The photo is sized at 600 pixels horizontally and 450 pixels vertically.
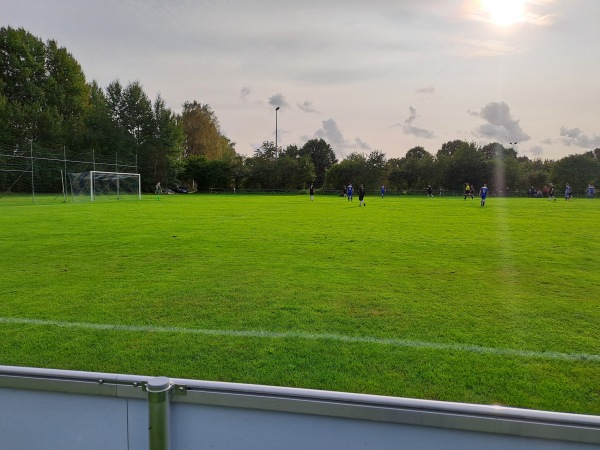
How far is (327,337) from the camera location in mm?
4625

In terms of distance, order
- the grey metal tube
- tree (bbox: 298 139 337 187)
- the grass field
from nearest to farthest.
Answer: the grey metal tube
the grass field
tree (bbox: 298 139 337 187)

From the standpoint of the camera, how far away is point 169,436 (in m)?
1.63

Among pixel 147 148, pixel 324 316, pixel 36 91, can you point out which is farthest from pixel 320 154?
pixel 324 316

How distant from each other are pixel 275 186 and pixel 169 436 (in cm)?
6850

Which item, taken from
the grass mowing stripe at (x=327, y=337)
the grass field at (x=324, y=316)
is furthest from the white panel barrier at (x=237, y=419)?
the grass mowing stripe at (x=327, y=337)

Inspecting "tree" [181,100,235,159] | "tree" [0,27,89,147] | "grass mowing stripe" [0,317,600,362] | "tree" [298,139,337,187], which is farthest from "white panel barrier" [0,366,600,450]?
"tree" [298,139,337,187]

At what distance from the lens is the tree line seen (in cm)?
5497

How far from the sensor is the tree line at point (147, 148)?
180ft

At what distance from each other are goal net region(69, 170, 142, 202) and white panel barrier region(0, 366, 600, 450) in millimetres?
36737

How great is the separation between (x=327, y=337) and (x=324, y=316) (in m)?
0.72

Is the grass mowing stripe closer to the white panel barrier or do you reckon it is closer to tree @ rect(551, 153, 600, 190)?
the white panel barrier

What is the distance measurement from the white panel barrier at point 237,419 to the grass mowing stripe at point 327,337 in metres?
2.98

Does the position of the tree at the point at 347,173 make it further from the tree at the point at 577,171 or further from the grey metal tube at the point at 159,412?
the grey metal tube at the point at 159,412

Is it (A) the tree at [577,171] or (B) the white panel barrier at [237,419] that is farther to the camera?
(A) the tree at [577,171]
